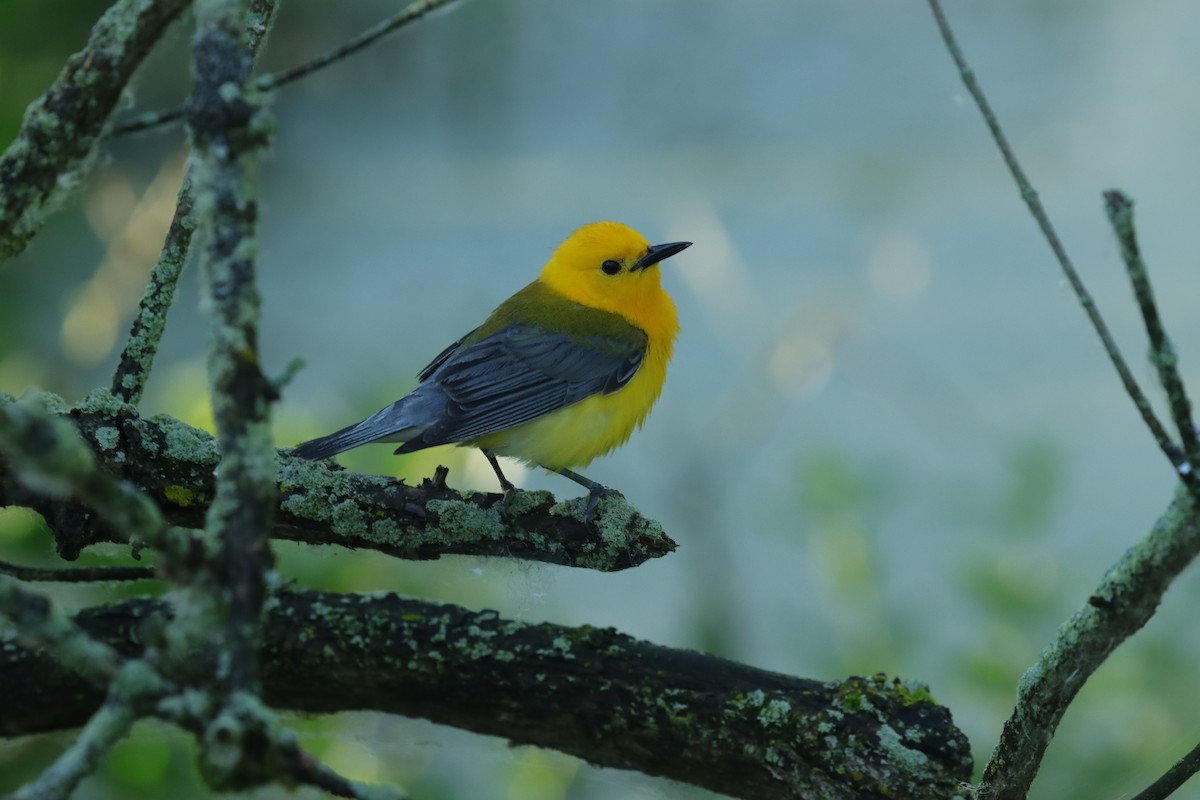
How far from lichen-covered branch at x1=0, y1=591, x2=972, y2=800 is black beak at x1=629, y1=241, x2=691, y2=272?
2.89ft

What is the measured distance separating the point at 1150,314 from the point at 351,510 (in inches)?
33.3

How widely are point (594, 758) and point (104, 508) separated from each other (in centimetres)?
74

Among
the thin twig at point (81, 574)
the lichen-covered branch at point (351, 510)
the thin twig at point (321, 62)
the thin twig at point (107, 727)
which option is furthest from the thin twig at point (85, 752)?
the lichen-covered branch at point (351, 510)

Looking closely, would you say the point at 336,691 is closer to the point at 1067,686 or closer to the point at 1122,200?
the point at 1067,686

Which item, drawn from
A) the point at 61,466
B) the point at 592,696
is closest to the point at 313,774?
the point at 61,466

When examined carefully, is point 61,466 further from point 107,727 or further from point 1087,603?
point 1087,603

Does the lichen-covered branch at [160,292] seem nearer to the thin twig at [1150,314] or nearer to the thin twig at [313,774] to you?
the thin twig at [313,774]

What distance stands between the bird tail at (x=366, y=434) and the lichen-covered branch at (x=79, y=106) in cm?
56

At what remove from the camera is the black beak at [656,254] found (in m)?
1.94

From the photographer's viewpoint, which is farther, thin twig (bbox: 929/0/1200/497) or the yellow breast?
the yellow breast

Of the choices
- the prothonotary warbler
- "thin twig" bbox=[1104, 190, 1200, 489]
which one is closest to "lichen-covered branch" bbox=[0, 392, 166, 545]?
"thin twig" bbox=[1104, 190, 1200, 489]

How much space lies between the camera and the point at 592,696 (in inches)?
45.4

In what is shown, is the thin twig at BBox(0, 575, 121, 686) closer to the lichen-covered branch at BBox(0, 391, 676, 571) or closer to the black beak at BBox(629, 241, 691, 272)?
the lichen-covered branch at BBox(0, 391, 676, 571)

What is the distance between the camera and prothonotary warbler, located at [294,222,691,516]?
1702mm
